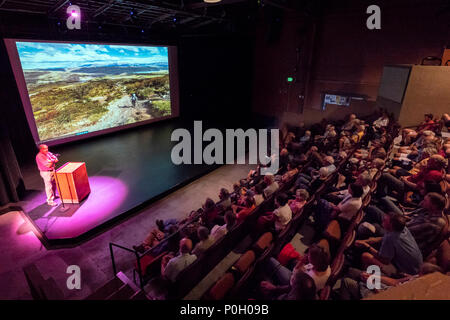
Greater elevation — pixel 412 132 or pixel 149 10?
pixel 149 10

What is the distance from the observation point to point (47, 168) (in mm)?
4445

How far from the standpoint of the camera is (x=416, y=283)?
0.88 meters

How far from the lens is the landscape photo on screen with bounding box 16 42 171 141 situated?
260 inches

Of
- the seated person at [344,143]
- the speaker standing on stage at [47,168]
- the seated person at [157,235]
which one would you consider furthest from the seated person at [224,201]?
the speaker standing on stage at [47,168]

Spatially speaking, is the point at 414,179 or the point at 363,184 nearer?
the point at 363,184

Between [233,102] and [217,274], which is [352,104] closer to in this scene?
[233,102]

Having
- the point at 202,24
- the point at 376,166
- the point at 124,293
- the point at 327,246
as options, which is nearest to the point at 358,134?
the point at 376,166

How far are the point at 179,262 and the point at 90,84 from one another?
705 cm

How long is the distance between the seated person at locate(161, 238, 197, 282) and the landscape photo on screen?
6.35 metres

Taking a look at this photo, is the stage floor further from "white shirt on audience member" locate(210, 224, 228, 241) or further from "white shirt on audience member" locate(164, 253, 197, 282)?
"white shirt on audience member" locate(210, 224, 228, 241)

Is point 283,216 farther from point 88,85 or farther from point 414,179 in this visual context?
point 88,85

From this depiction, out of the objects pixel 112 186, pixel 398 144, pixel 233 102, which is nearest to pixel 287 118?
pixel 398 144

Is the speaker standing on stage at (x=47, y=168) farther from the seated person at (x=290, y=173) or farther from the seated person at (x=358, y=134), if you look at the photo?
the seated person at (x=358, y=134)

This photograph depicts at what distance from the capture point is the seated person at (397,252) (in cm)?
237
